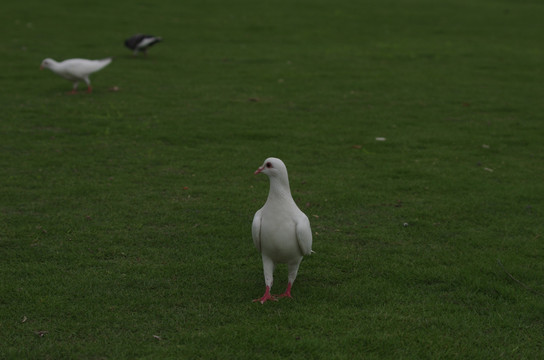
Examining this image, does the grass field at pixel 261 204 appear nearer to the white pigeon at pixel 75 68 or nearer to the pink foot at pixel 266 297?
the pink foot at pixel 266 297

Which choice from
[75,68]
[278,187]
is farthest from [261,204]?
[75,68]

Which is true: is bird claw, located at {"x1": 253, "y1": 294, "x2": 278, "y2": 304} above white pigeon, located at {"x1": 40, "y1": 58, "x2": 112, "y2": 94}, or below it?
below

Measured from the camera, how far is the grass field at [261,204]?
476cm

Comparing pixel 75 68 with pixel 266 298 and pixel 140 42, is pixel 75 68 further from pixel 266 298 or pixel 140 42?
pixel 266 298

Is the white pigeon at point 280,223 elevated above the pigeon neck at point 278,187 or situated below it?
below

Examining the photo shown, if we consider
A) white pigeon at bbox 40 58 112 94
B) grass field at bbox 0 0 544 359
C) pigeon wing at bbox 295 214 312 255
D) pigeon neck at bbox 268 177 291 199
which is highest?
pigeon neck at bbox 268 177 291 199

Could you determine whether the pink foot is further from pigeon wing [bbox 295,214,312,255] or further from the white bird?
the white bird

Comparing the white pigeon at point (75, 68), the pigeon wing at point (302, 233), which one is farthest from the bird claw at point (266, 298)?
the white pigeon at point (75, 68)

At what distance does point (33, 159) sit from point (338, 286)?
19.4ft

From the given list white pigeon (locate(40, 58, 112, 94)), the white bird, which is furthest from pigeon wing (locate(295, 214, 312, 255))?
the white bird

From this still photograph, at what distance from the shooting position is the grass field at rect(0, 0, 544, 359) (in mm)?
4758

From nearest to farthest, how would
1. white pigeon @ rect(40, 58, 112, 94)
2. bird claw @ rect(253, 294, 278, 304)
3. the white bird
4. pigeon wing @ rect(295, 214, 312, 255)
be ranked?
1. pigeon wing @ rect(295, 214, 312, 255)
2. bird claw @ rect(253, 294, 278, 304)
3. white pigeon @ rect(40, 58, 112, 94)
4. the white bird

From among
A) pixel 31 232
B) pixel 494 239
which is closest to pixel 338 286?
pixel 494 239

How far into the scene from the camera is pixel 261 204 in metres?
7.66
